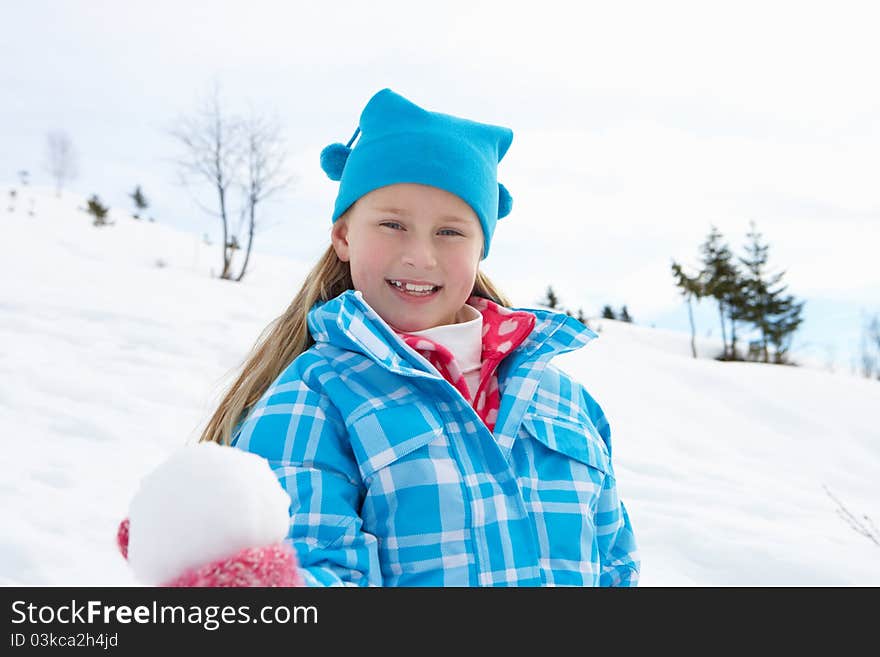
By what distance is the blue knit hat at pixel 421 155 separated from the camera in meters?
1.62

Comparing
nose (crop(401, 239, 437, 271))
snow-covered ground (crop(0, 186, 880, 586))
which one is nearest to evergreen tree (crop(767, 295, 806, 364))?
snow-covered ground (crop(0, 186, 880, 586))

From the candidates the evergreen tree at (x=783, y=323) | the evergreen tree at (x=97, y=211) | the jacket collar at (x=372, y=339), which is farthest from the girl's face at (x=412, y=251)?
the evergreen tree at (x=783, y=323)

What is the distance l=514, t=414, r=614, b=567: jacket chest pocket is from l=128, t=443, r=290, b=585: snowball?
72 centimetres

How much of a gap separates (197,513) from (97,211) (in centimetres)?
2437

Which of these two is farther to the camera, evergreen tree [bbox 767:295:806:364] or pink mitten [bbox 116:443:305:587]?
evergreen tree [bbox 767:295:806:364]

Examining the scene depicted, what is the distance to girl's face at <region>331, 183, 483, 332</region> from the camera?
1623mm

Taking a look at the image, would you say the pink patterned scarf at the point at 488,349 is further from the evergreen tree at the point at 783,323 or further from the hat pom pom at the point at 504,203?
the evergreen tree at the point at 783,323

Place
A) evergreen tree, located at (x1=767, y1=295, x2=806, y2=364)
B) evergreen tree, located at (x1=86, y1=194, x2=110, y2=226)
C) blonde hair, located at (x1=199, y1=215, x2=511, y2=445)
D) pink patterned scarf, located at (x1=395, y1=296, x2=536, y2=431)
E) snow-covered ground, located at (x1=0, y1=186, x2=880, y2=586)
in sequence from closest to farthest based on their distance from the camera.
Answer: pink patterned scarf, located at (x1=395, y1=296, x2=536, y2=431) < blonde hair, located at (x1=199, y1=215, x2=511, y2=445) < snow-covered ground, located at (x1=0, y1=186, x2=880, y2=586) < evergreen tree, located at (x1=86, y1=194, x2=110, y2=226) < evergreen tree, located at (x1=767, y1=295, x2=806, y2=364)

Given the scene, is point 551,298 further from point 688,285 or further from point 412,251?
point 412,251

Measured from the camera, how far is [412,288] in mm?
1651

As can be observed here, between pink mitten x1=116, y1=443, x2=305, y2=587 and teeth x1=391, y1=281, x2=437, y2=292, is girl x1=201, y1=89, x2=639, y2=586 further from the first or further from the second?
pink mitten x1=116, y1=443, x2=305, y2=587

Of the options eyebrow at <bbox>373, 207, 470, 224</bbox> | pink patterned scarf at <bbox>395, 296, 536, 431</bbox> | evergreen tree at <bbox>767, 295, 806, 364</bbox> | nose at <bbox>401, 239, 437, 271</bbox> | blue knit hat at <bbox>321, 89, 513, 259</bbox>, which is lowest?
pink patterned scarf at <bbox>395, 296, 536, 431</bbox>

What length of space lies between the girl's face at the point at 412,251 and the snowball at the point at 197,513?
0.81m

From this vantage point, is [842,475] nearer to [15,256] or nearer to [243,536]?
[243,536]
